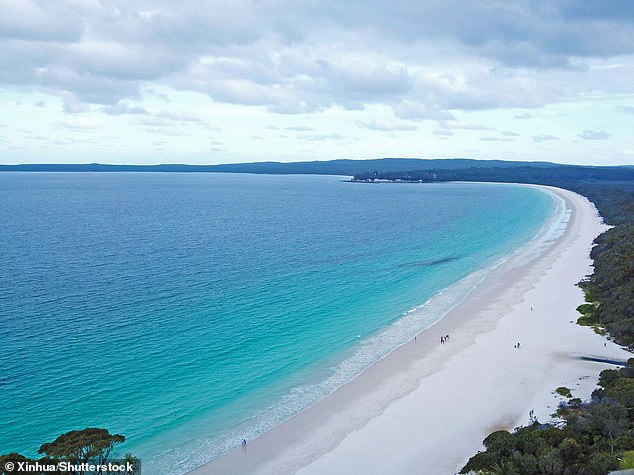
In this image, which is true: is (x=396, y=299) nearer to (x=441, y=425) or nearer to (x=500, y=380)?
(x=500, y=380)

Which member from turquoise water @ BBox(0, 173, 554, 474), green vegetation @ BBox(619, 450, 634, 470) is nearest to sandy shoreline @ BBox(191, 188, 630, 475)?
turquoise water @ BBox(0, 173, 554, 474)

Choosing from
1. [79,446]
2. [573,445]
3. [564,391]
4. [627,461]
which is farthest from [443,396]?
[79,446]

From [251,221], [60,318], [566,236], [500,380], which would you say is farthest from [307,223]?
[500,380]

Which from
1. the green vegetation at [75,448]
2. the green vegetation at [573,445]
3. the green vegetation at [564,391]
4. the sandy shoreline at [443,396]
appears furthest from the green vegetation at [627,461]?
the green vegetation at [75,448]

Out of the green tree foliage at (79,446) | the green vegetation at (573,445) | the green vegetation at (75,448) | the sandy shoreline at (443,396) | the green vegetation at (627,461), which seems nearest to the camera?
the green vegetation at (627,461)

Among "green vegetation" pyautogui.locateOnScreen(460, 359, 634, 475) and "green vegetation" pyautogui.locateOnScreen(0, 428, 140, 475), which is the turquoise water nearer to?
"green vegetation" pyautogui.locateOnScreen(0, 428, 140, 475)

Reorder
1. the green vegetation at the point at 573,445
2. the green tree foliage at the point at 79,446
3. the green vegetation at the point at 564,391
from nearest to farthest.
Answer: the green tree foliage at the point at 79,446 → the green vegetation at the point at 573,445 → the green vegetation at the point at 564,391

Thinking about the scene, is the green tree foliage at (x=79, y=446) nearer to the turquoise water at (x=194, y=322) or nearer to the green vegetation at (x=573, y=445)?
the turquoise water at (x=194, y=322)
